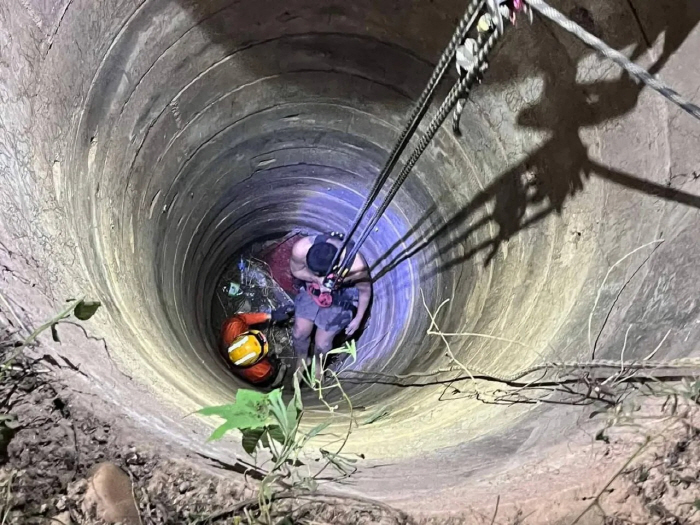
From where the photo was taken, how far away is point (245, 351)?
2959 millimetres

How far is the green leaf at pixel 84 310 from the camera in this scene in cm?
121

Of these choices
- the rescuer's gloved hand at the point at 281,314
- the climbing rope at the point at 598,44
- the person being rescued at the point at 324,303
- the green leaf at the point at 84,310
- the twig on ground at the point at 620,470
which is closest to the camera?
the climbing rope at the point at 598,44

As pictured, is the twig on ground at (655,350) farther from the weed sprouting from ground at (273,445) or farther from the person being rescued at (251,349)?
the person being rescued at (251,349)

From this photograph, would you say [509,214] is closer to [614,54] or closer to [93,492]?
[614,54]

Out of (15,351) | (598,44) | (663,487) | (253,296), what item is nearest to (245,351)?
(253,296)

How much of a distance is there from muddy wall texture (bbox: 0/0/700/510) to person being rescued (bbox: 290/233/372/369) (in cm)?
57

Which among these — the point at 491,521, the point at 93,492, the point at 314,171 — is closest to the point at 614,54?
the point at 491,521

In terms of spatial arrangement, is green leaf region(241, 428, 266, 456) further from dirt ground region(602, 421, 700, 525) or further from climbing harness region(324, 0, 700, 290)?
climbing harness region(324, 0, 700, 290)

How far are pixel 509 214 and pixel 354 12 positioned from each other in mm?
1053

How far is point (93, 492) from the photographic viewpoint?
1043mm

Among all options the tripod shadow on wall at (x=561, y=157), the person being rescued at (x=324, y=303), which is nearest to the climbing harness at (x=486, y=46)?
the tripod shadow on wall at (x=561, y=157)

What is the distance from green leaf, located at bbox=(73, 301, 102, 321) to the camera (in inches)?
47.7

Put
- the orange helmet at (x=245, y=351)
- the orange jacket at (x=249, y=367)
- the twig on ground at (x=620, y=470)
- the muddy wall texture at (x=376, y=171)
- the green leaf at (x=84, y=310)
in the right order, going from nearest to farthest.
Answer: the twig on ground at (x=620, y=470) < the green leaf at (x=84, y=310) < the muddy wall texture at (x=376, y=171) < the orange helmet at (x=245, y=351) < the orange jacket at (x=249, y=367)

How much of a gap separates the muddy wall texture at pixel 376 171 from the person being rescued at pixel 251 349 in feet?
0.77
